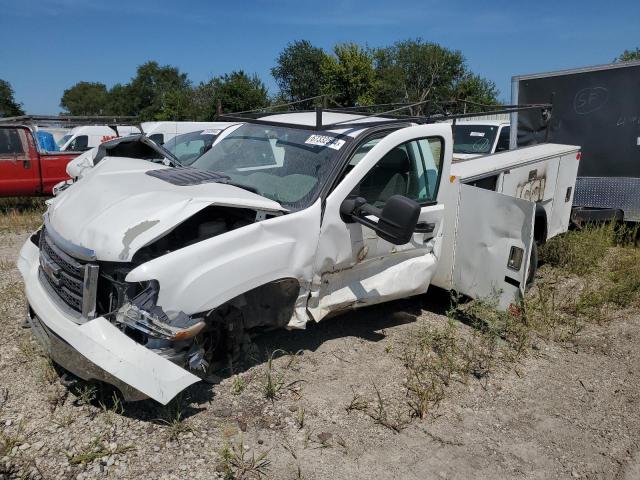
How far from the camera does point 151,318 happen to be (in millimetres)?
3062

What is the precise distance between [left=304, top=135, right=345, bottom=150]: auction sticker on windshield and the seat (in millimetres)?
334

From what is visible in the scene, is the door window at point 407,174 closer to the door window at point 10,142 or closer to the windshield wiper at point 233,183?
the windshield wiper at point 233,183

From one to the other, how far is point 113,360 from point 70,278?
0.71 m

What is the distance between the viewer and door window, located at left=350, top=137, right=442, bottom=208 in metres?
4.33

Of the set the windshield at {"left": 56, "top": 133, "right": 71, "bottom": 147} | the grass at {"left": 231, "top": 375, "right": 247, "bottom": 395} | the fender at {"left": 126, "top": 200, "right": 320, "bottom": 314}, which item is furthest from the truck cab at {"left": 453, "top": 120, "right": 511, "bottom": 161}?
the windshield at {"left": 56, "top": 133, "right": 71, "bottom": 147}

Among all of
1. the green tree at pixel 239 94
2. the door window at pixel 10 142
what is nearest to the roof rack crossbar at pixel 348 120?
the door window at pixel 10 142

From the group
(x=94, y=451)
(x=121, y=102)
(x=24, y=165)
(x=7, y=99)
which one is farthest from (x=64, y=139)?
(x=121, y=102)

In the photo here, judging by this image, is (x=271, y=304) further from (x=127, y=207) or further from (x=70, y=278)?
(x=70, y=278)

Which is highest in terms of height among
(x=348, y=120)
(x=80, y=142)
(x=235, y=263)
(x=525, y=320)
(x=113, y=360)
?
(x=348, y=120)

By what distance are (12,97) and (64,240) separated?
53843 millimetres

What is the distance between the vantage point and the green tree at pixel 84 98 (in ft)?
255

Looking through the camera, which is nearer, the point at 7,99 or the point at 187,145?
the point at 187,145

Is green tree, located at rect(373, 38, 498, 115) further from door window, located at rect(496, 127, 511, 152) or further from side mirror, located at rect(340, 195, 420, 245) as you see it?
side mirror, located at rect(340, 195, 420, 245)

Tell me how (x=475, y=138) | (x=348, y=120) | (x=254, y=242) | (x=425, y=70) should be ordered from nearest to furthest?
(x=254, y=242)
(x=348, y=120)
(x=475, y=138)
(x=425, y=70)
